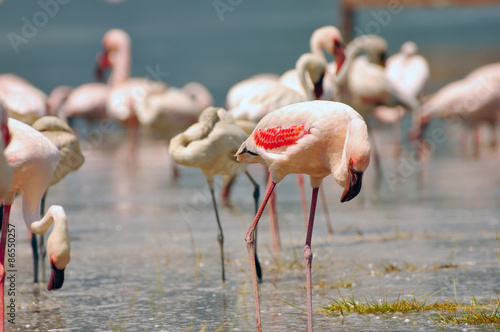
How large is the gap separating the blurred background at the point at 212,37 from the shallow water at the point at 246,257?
3.25 metres

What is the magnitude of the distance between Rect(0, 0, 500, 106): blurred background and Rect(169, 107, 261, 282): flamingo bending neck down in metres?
5.14

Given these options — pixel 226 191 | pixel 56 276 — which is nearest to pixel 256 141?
pixel 56 276

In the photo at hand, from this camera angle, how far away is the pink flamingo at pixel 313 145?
3.49 m

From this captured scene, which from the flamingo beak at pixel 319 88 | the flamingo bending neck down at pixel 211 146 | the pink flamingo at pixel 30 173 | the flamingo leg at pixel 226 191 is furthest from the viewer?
the flamingo leg at pixel 226 191

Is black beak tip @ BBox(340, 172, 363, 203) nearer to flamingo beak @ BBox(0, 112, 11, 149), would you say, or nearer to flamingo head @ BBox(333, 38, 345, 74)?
flamingo beak @ BBox(0, 112, 11, 149)

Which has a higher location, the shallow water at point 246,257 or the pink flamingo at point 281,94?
the pink flamingo at point 281,94

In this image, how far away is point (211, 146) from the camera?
4688mm

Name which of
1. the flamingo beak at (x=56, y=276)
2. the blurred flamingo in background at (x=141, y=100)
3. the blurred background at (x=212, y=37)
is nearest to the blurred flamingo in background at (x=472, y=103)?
the blurred flamingo in background at (x=141, y=100)

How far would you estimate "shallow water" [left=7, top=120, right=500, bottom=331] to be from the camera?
389cm

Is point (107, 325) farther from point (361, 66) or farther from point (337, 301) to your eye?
point (361, 66)

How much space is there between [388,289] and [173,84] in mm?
25835

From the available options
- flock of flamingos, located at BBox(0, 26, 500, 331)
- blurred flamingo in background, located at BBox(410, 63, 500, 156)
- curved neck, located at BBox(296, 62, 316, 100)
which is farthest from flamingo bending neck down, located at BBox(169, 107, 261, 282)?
blurred flamingo in background, located at BBox(410, 63, 500, 156)

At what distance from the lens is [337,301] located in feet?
13.5

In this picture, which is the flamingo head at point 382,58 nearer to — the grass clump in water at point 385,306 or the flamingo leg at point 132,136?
the flamingo leg at point 132,136
